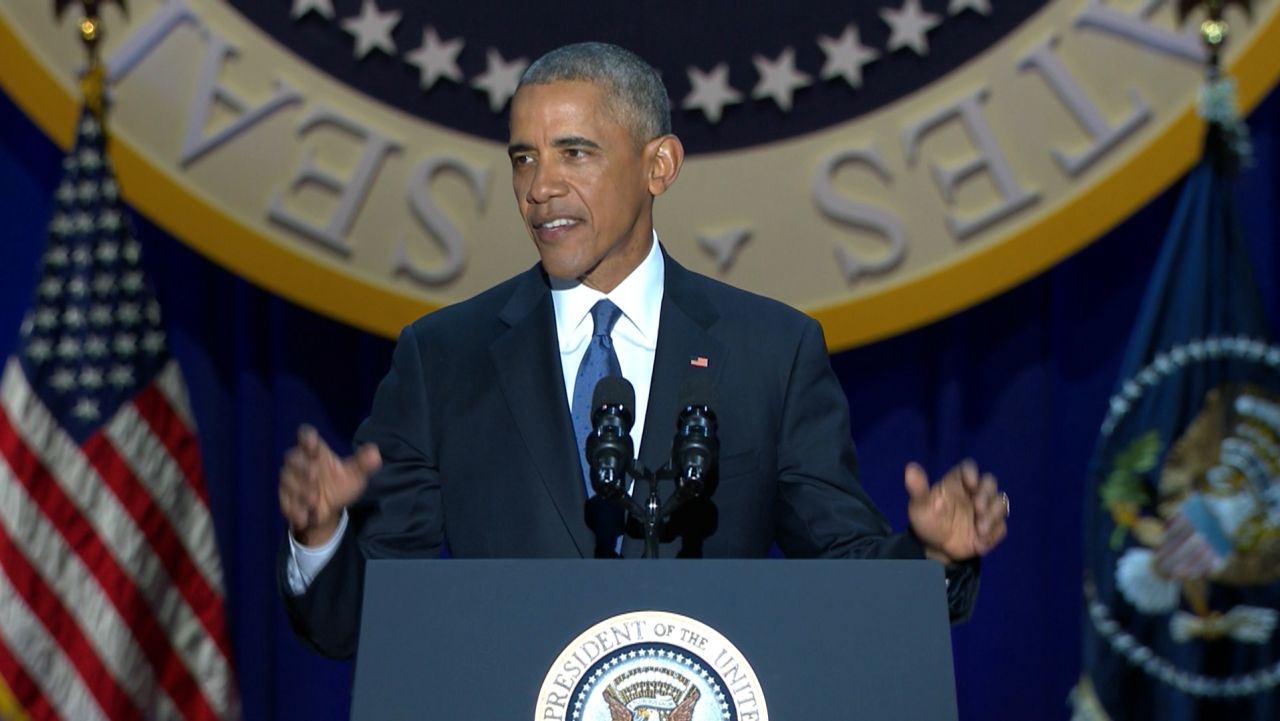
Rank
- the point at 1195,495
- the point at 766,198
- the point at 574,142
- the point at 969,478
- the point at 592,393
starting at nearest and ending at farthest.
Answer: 1. the point at 969,478
2. the point at 592,393
3. the point at 574,142
4. the point at 1195,495
5. the point at 766,198

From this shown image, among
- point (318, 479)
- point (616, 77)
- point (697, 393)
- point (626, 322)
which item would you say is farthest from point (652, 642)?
point (616, 77)

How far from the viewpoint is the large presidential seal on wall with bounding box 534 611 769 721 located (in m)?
1.48

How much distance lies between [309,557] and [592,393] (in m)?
0.41

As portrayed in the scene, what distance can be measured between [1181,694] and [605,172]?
2.02 m

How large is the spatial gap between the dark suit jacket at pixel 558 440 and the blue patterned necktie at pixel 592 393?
2 cm

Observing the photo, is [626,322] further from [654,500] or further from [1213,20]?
[1213,20]

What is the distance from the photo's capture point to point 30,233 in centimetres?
391

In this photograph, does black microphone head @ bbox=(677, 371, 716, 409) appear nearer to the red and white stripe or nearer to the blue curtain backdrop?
the red and white stripe

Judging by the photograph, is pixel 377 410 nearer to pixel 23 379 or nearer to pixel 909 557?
pixel 909 557

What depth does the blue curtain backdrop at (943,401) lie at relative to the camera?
3.90 m

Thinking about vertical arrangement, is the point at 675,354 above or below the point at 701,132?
below

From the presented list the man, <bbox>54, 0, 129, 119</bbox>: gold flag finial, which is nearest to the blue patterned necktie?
the man

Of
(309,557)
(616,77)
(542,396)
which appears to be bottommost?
(309,557)

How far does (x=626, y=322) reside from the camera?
225 cm
